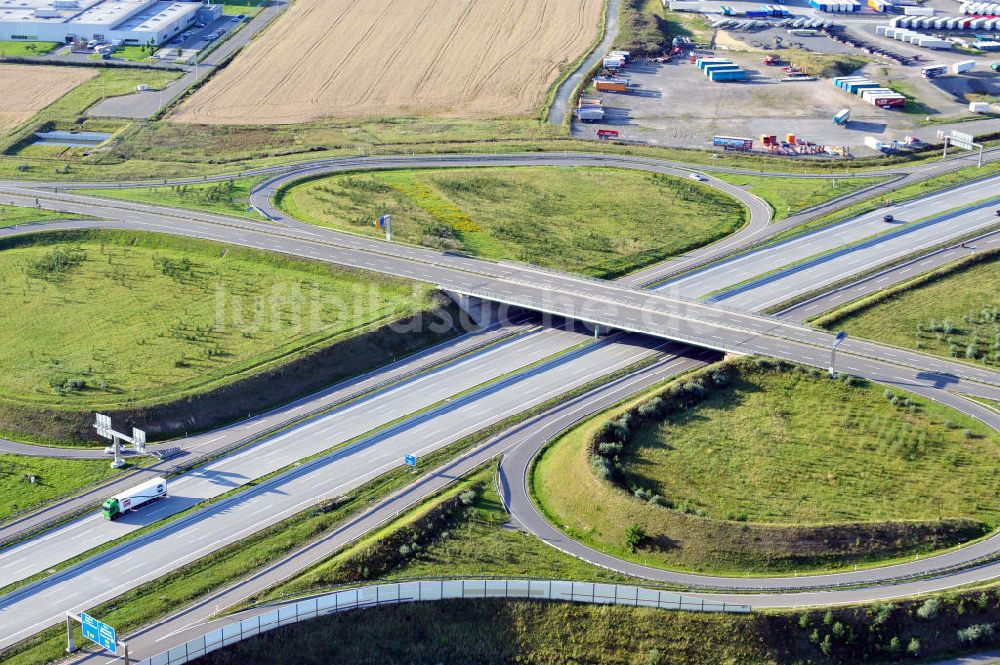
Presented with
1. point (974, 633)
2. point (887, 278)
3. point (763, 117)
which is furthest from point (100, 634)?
point (763, 117)

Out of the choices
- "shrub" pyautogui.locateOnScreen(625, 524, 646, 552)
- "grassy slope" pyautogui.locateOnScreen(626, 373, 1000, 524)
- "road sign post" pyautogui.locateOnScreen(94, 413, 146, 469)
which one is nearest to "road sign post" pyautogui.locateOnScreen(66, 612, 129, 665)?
"road sign post" pyautogui.locateOnScreen(94, 413, 146, 469)

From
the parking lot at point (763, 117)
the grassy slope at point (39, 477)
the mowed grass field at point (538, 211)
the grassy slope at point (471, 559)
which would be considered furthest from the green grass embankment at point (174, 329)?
the parking lot at point (763, 117)

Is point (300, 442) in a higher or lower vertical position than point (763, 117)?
lower

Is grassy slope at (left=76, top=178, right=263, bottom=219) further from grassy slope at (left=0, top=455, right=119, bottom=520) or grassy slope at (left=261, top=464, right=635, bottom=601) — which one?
grassy slope at (left=261, top=464, right=635, bottom=601)

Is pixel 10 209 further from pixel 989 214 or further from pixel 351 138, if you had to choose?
pixel 989 214

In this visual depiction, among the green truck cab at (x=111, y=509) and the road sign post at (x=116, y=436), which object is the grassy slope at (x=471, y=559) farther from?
the road sign post at (x=116, y=436)

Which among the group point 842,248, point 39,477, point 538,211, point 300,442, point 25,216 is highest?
point 538,211

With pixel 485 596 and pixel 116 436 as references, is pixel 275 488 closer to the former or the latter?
pixel 116 436
